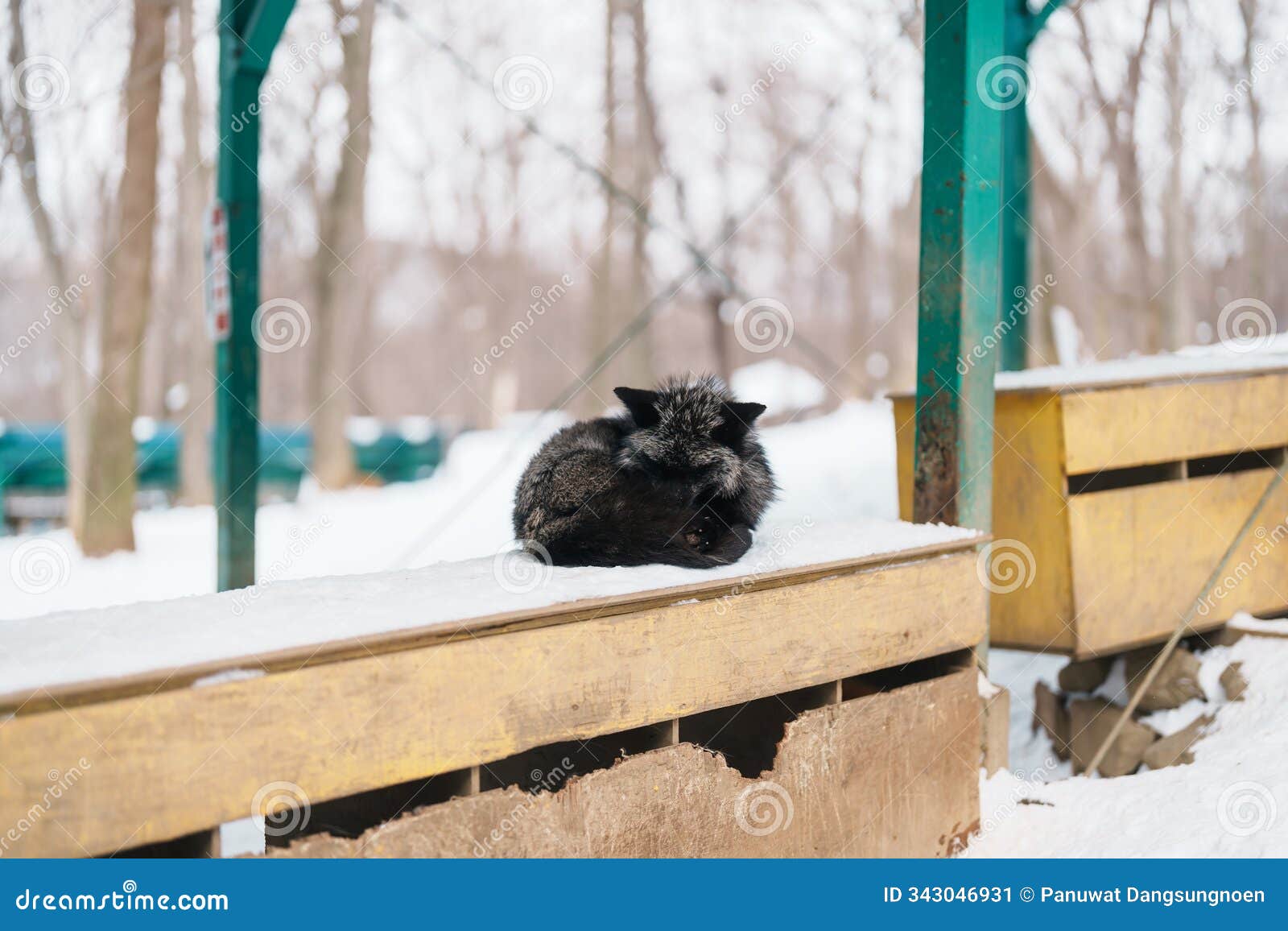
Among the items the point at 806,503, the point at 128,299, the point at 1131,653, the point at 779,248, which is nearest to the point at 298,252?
the point at 779,248

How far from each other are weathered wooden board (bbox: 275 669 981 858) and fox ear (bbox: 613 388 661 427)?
1059 mm

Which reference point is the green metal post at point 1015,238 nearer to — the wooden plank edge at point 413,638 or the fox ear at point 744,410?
the fox ear at point 744,410

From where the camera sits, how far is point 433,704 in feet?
7.23

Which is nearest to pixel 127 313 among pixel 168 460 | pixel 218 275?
pixel 218 275

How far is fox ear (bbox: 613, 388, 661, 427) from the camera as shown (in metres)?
3.22

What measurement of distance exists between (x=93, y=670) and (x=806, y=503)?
7433 millimetres

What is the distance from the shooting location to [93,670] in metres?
1.82

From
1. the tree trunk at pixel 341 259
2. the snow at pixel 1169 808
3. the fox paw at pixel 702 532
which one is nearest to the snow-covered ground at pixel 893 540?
the snow at pixel 1169 808

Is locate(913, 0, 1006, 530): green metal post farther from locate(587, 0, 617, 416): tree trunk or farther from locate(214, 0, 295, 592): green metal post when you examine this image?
locate(587, 0, 617, 416): tree trunk

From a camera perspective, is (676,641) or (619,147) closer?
(676,641)

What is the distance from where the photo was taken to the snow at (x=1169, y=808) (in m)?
3.04

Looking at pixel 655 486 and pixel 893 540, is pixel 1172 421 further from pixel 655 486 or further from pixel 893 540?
pixel 655 486

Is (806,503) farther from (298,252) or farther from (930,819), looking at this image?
(298,252)

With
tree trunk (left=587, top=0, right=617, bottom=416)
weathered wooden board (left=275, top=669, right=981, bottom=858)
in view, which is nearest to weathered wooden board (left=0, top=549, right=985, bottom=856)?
weathered wooden board (left=275, top=669, right=981, bottom=858)
